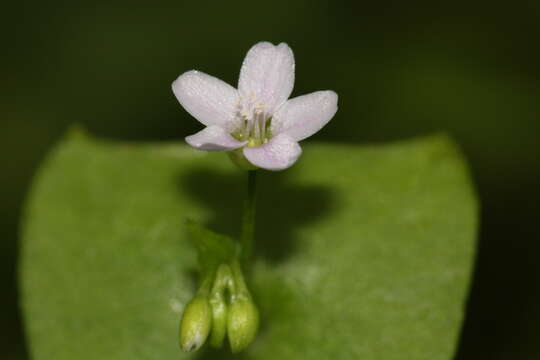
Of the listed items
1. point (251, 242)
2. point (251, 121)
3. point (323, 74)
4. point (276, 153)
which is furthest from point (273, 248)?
point (323, 74)

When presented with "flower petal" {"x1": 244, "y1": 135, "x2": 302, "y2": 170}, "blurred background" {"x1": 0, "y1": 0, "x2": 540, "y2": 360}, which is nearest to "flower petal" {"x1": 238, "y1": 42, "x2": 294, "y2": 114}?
"flower petal" {"x1": 244, "y1": 135, "x2": 302, "y2": 170}

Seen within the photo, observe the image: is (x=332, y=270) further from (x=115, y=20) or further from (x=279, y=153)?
(x=115, y=20)

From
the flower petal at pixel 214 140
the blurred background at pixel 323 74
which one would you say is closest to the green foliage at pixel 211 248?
the flower petal at pixel 214 140

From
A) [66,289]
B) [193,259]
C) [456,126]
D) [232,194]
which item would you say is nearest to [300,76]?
[456,126]

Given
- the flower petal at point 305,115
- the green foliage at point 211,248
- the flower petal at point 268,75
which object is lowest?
the green foliage at point 211,248

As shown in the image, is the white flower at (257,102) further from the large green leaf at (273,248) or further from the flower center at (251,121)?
the large green leaf at (273,248)
